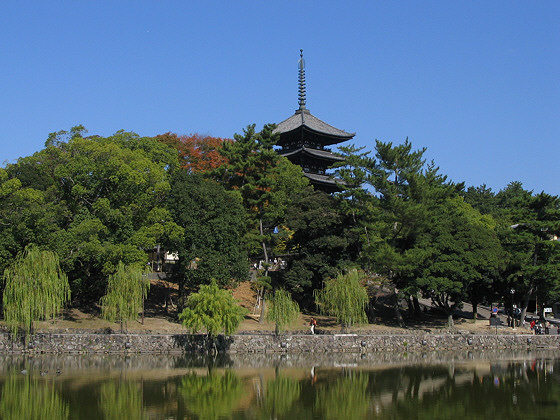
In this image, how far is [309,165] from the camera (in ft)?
199

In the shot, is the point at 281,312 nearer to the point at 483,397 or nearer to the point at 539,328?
the point at 483,397

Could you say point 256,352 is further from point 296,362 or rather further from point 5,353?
point 5,353

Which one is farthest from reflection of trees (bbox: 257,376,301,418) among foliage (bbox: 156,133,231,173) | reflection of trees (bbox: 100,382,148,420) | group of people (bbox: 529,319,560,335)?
foliage (bbox: 156,133,231,173)

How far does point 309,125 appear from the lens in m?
60.7

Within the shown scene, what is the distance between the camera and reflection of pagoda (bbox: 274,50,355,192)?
58.9 meters

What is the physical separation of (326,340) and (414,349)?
5148mm

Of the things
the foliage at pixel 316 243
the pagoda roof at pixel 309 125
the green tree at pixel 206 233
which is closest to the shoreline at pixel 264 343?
the green tree at pixel 206 233

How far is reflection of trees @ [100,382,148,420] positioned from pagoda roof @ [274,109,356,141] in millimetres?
39953

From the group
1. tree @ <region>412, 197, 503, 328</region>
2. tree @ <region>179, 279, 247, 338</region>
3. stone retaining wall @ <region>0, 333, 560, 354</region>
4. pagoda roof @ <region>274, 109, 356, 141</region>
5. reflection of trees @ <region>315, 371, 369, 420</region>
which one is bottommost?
reflection of trees @ <region>315, 371, 369, 420</region>

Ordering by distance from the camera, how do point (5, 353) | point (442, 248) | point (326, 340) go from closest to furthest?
point (5, 353)
point (326, 340)
point (442, 248)

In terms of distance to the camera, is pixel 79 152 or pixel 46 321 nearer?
pixel 46 321

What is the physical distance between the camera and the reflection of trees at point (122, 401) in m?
18.7

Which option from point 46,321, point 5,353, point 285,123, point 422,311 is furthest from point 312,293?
point 285,123

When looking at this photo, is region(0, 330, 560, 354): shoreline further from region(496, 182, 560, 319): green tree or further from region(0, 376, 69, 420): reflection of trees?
region(0, 376, 69, 420): reflection of trees
